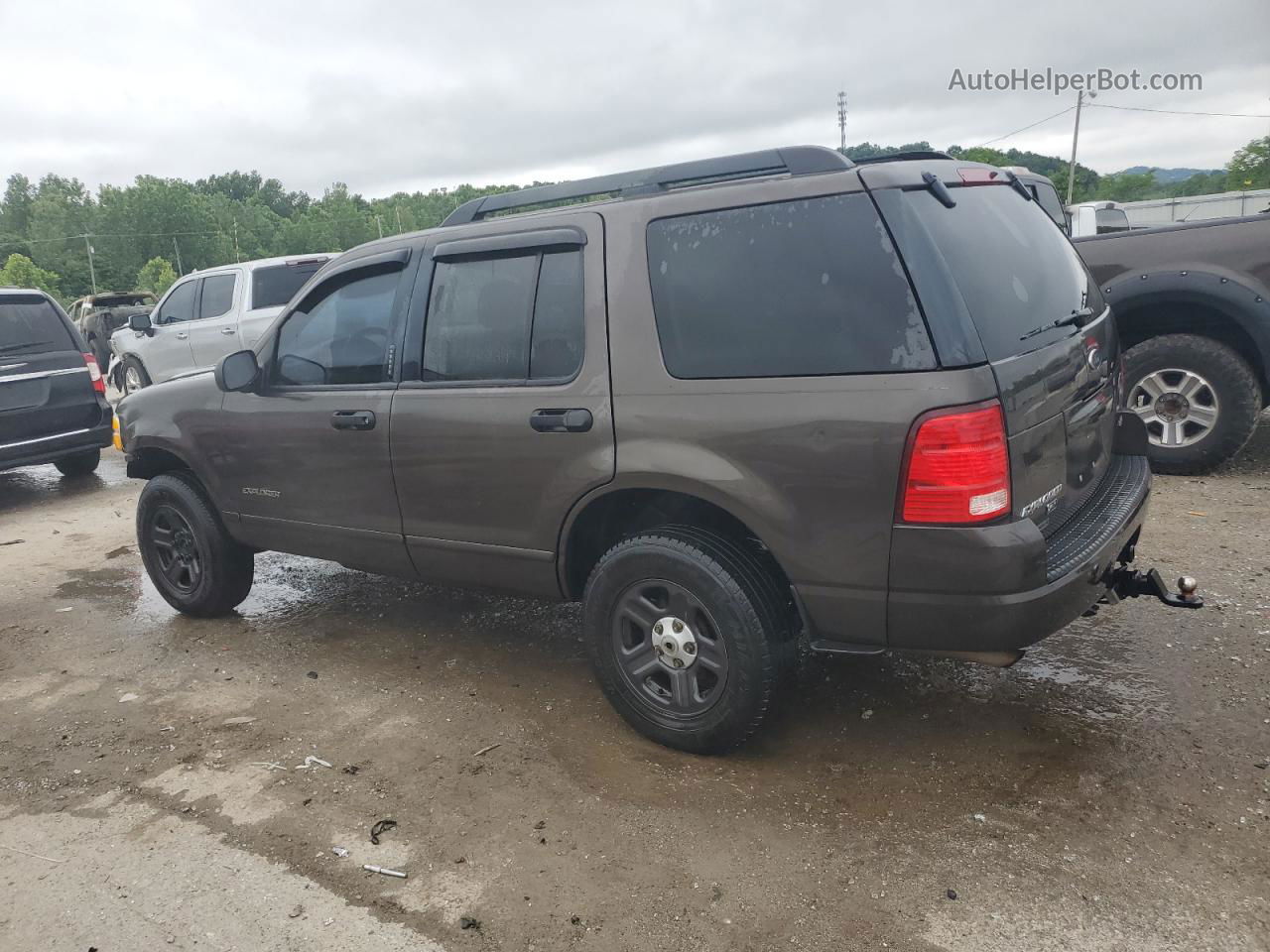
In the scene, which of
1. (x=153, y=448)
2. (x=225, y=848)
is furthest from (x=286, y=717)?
(x=153, y=448)

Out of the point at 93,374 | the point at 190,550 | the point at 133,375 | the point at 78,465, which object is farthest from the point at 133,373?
the point at 190,550

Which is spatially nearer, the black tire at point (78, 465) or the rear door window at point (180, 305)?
the black tire at point (78, 465)

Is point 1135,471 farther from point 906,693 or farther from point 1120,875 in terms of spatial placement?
point 1120,875

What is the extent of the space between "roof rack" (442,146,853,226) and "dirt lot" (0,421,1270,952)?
1983mm

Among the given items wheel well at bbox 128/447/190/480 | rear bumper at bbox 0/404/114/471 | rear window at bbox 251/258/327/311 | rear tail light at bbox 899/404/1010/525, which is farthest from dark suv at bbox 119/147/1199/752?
rear window at bbox 251/258/327/311

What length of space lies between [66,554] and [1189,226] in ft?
25.7

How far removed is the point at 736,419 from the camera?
2906mm

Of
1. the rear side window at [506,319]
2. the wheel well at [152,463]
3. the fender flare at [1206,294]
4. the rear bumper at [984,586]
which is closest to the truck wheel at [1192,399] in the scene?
the fender flare at [1206,294]

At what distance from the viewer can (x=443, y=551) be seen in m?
3.81

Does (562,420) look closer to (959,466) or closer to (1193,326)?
(959,466)

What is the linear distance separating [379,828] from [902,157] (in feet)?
9.11

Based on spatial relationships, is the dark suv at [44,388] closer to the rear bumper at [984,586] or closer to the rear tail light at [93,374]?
the rear tail light at [93,374]

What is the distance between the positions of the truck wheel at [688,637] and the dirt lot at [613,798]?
0.60ft

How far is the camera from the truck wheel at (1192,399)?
18.8ft
